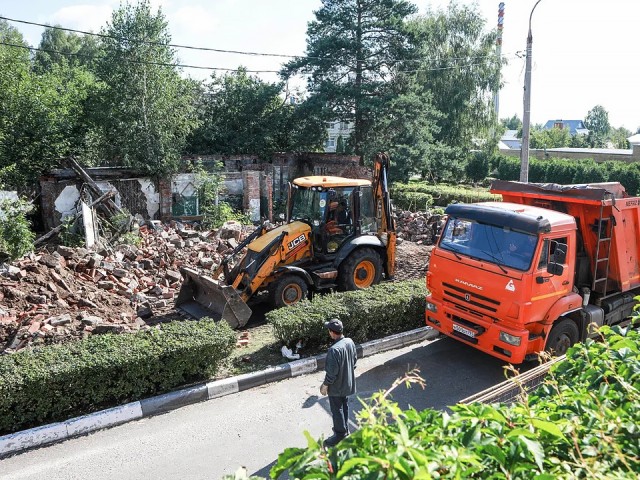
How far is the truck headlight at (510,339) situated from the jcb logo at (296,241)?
425cm

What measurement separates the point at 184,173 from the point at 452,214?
13.2 metres

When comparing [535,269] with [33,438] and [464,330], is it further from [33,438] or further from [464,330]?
[33,438]

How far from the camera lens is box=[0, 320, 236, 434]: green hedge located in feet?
Result: 19.6

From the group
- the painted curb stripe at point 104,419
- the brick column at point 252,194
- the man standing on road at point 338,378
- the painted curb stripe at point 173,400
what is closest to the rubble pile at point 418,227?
the brick column at point 252,194

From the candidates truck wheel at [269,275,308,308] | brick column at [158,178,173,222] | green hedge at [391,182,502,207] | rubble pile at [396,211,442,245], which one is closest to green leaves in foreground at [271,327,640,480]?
truck wheel at [269,275,308,308]

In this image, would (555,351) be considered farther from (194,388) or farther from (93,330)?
(93,330)

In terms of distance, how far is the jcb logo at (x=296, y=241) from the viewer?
32.3ft

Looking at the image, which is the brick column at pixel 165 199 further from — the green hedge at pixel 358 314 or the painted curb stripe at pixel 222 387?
the painted curb stripe at pixel 222 387

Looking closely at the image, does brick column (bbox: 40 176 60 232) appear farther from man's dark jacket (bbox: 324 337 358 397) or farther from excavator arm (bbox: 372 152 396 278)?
man's dark jacket (bbox: 324 337 358 397)

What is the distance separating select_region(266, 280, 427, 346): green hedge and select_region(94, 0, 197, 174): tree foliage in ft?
39.0

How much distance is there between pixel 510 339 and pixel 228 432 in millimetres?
3866

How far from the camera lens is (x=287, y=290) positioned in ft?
31.7

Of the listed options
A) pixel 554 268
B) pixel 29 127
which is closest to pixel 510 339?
pixel 554 268

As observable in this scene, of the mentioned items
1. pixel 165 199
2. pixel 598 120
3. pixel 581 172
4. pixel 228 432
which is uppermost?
pixel 598 120
